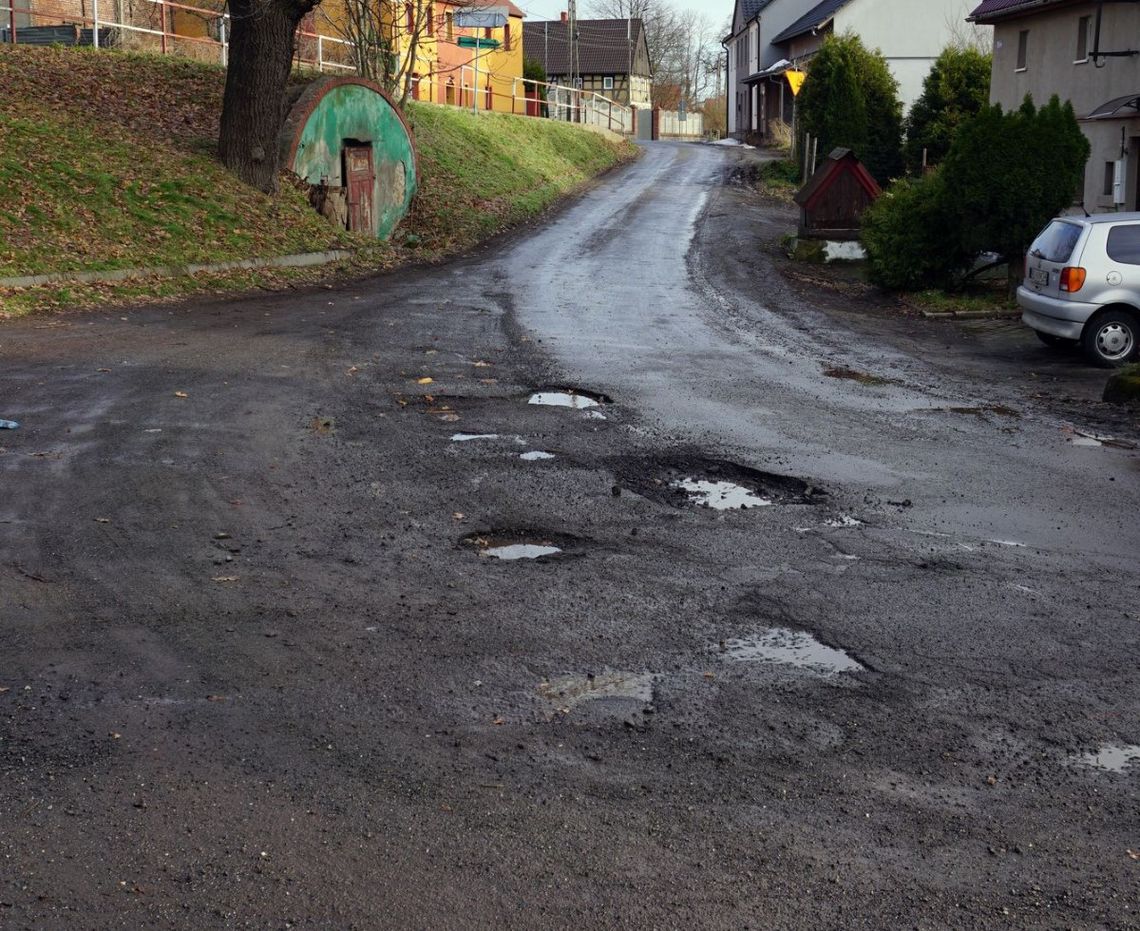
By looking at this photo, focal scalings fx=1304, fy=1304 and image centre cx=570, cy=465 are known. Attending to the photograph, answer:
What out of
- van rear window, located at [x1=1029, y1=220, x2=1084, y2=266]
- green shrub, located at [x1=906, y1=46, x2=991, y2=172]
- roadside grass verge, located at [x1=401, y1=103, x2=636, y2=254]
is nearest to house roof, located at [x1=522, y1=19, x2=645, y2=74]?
roadside grass verge, located at [x1=401, y1=103, x2=636, y2=254]

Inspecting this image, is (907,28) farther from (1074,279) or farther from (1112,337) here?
(1112,337)

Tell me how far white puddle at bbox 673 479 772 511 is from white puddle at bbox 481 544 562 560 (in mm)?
1382

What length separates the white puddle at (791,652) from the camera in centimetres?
557

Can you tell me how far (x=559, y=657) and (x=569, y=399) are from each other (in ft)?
19.4

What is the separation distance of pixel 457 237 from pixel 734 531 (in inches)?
795

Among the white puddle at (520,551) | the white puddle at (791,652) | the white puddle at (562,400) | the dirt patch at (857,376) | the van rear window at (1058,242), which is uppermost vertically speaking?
the van rear window at (1058,242)

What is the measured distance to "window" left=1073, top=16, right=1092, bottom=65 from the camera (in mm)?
27688

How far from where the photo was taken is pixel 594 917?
12.0ft

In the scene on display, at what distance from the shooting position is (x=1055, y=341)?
48.3 feet

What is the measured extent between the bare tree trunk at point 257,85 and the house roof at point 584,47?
281ft

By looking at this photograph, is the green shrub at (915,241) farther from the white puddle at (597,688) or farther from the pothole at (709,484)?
the white puddle at (597,688)

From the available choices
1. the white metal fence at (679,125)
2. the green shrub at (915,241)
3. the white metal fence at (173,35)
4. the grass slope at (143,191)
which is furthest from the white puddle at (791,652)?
the white metal fence at (679,125)

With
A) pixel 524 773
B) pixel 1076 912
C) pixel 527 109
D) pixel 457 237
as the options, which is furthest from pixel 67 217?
pixel 527 109

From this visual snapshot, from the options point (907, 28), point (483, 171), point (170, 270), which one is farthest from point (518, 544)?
point (907, 28)
